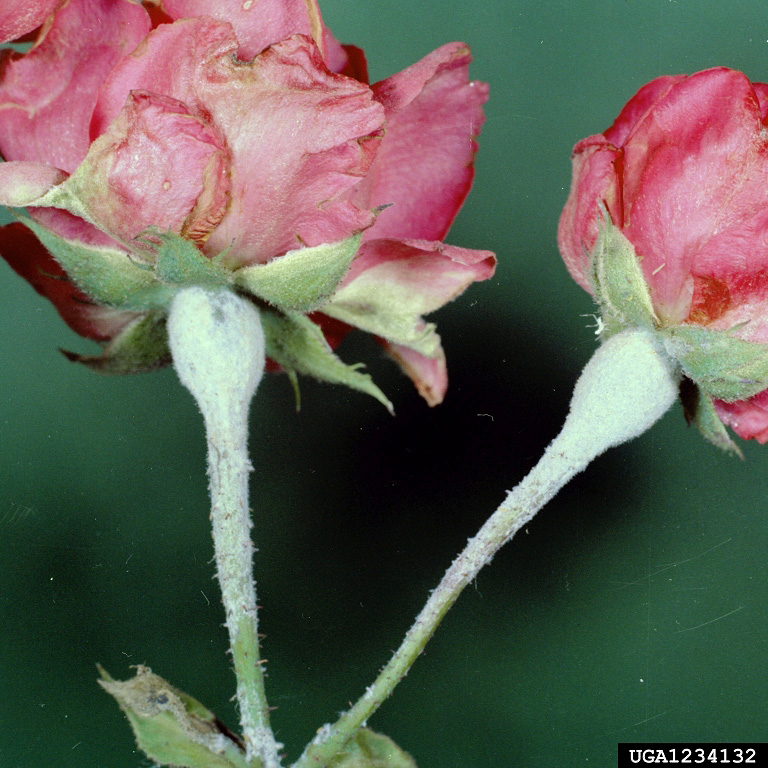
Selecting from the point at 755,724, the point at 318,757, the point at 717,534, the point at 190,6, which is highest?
the point at 190,6

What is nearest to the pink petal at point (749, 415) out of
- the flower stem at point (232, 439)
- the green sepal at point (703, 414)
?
the green sepal at point (703, 414)

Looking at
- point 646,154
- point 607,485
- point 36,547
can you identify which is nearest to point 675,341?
point 646,154

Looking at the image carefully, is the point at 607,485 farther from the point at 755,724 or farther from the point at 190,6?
the point at 190,6

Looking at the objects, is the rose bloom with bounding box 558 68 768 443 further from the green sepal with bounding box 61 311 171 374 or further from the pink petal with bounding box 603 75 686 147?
the green sepal with bounding box 61 311 171 374

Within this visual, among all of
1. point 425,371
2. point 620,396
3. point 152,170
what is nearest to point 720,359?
point 620,396

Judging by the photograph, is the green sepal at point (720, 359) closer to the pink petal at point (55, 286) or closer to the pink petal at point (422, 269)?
the pink petal at point (422, 269)

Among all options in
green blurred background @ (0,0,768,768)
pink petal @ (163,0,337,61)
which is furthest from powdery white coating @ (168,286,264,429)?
green blurred background @ (0,0,768,768)

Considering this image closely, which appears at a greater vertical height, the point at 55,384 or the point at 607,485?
the point at 55,384

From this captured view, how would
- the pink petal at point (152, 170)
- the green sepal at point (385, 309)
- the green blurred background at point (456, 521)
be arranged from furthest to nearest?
the green blurred background at point (456, 521)
the green sepal at point (385, 309)
the pink petal at point (152, 170)
